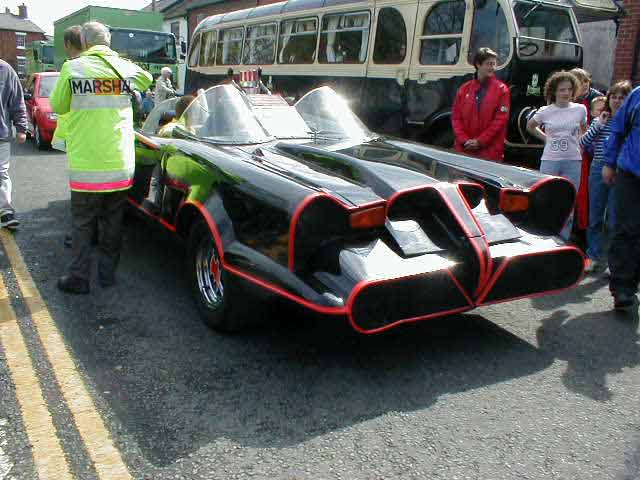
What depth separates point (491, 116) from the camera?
6.16 meters

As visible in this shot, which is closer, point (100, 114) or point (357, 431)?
point (357, 431)

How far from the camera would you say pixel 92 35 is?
452 cm

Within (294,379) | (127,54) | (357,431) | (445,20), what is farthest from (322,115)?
(127,54)

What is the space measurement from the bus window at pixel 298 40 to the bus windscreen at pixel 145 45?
31.7 ft

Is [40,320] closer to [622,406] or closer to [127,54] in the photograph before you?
[622,406]

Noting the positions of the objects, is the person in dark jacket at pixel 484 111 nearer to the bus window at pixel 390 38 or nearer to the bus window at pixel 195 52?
the bus window at pixel 390 38

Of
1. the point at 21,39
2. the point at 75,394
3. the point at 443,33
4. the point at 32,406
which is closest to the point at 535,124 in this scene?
the point at 443,33

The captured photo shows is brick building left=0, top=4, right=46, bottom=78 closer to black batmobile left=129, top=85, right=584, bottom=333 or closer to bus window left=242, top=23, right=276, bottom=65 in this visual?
bus window left=242, top=23, right=276, bottom=65

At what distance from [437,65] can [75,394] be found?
269 inches

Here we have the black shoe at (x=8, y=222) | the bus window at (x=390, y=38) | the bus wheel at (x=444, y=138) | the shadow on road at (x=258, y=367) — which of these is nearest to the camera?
the shadow on road at (x=258, y=367)

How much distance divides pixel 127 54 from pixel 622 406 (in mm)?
19730

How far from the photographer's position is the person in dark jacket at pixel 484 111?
608 cm

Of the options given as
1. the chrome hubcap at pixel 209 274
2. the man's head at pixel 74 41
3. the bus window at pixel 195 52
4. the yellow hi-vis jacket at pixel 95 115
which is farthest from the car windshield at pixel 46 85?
the chrome hubcap at pixel 209 274

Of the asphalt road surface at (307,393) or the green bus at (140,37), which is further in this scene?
the green bus at (140,37)
